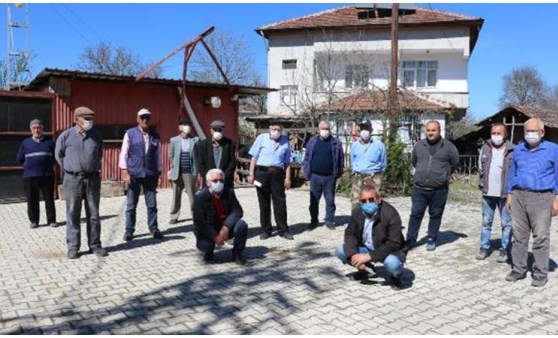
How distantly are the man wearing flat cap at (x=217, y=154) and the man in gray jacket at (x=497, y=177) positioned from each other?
341 cm

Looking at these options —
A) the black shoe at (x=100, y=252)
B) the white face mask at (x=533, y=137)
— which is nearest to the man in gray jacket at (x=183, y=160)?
the black shoe at (x=100, y=252)

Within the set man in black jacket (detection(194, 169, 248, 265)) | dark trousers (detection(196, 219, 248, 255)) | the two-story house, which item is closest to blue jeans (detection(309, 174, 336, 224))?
man in black jacket (detection(194, 169, 248, 265))

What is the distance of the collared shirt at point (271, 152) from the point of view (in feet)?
25.4

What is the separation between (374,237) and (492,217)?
2.26 m

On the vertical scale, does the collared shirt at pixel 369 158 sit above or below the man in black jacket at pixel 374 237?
above

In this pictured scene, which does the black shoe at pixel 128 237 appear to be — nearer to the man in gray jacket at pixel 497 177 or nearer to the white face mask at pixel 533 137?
the man in gray jacket at pixel 497 177

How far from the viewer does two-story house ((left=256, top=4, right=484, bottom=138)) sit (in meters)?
28.5

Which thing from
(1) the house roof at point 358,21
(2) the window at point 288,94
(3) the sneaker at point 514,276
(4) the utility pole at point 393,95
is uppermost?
(1) the house roof at point 358,21

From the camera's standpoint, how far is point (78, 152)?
639 centimetres

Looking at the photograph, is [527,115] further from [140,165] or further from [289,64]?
[140,165]

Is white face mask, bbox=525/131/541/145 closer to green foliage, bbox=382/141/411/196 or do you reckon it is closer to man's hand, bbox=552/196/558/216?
man's hand, bbox=552/196/558/216

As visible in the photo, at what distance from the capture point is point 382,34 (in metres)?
30.0

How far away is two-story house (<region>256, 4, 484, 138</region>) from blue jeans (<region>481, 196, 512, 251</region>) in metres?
20.9

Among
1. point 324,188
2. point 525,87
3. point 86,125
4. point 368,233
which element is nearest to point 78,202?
point 86,125
